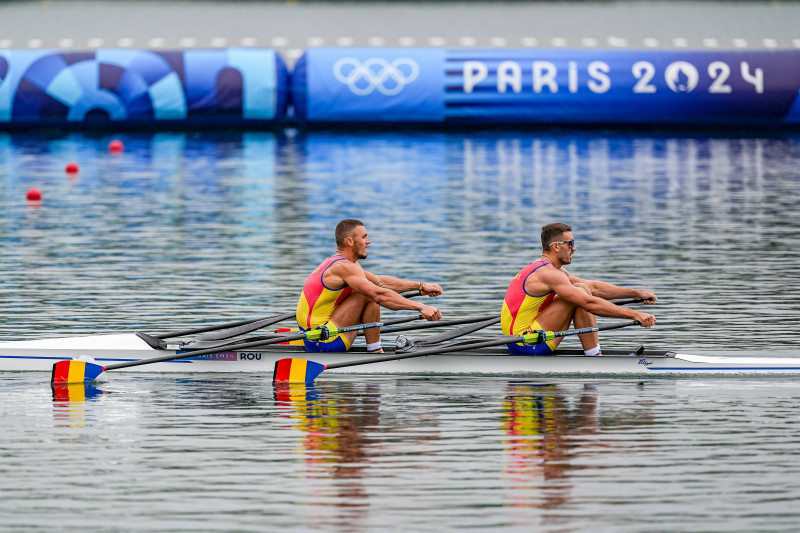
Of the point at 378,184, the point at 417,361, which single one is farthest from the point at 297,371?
the point at 378,184

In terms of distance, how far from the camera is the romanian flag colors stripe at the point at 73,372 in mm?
13641

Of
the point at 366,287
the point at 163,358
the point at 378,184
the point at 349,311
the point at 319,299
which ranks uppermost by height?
the point at 378,184

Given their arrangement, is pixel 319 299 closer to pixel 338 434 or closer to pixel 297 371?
pixel 297 371

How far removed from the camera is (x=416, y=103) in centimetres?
4022

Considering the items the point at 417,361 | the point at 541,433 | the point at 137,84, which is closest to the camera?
the point at 541,433

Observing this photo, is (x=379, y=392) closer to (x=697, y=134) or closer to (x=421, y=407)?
(x=421, y=407)

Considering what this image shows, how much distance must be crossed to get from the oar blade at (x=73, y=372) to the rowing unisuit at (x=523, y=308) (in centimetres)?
389

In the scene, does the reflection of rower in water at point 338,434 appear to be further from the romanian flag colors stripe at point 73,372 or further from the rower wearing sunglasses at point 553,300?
the romanian flag colors stripe at point 73,372

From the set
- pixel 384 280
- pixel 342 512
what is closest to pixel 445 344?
pixel 384 280

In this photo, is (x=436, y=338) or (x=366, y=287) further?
(x=436, y=338)

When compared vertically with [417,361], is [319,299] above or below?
above

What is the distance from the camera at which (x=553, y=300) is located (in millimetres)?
13836

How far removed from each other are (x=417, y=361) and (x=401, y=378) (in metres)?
0.22

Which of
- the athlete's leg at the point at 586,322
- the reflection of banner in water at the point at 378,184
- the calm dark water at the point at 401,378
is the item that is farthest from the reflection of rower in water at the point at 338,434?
the reflection of banner in water at the point at 378,184
